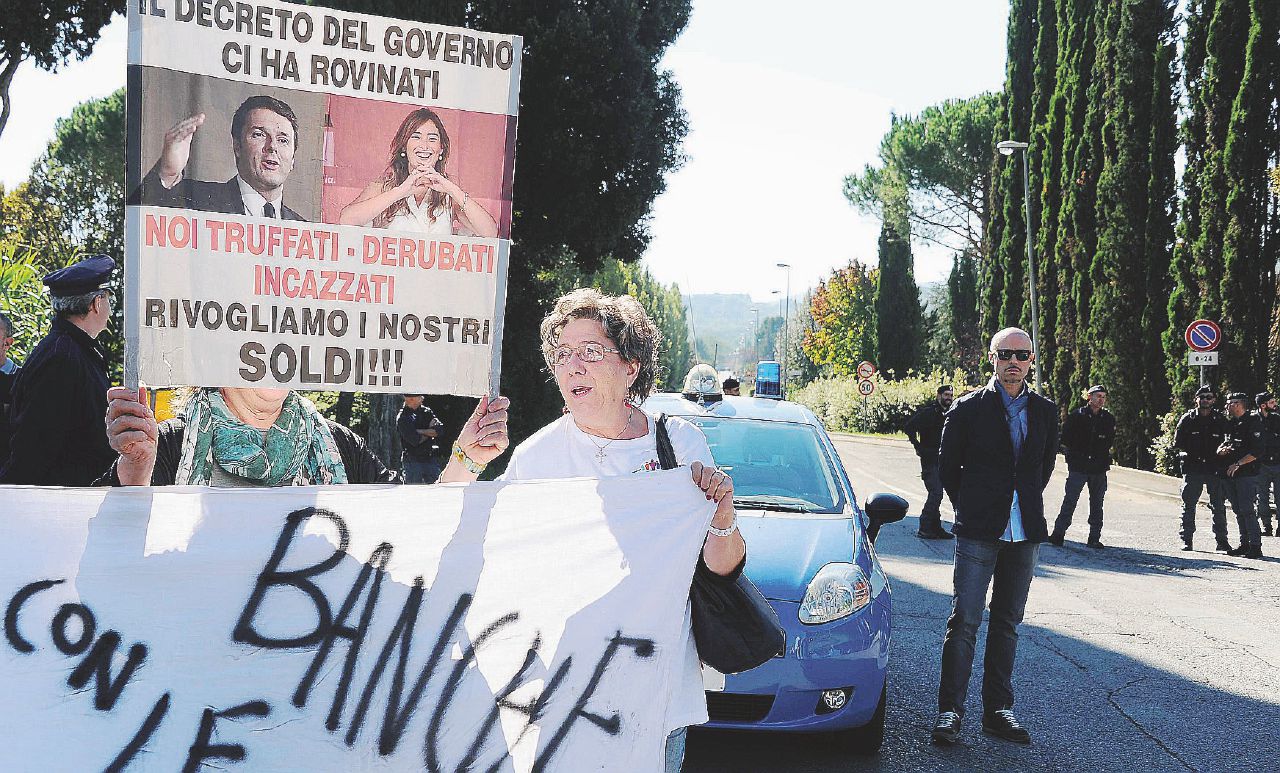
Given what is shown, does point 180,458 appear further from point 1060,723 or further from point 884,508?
point 1060,723

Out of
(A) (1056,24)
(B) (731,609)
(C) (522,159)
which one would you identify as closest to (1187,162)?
(A) (1056,24)

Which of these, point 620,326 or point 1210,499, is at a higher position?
point 620,326

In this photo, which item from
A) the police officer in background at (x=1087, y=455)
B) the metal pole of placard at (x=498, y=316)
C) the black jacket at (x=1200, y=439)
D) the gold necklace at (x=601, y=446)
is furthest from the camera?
the police officer in background at (x=1087, y=455)

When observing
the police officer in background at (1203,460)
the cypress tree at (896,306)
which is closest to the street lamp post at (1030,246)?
the police officer in background at (1203,460)

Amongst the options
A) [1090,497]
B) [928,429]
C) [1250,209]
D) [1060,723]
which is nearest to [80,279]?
[1060,723]

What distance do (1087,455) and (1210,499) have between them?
1410 millimetres

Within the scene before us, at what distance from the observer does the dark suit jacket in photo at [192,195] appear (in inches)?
98.3

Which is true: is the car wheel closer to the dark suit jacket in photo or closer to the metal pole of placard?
the metal pole of placard

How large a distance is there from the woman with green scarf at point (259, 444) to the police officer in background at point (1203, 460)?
485 inches

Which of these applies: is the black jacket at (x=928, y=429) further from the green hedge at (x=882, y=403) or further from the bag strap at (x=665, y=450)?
the green hedge at (x=882, y=403)

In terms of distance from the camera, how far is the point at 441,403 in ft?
63.5

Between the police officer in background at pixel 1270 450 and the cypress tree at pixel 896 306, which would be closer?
the police officer in background at pixel 1270 450

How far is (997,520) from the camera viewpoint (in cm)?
540

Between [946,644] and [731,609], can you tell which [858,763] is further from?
[731,609]
